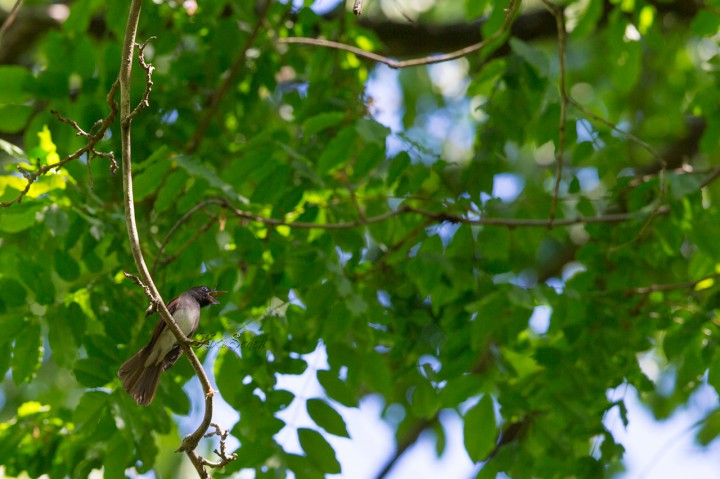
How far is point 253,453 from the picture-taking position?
473cm

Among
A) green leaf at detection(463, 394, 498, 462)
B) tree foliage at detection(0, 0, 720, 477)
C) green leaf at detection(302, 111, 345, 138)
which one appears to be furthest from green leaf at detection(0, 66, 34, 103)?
green leaf at detection(463, 394, 498, 462)

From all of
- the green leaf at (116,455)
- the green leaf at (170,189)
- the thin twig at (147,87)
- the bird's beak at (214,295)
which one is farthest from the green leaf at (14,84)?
the thin twig at (147,87)

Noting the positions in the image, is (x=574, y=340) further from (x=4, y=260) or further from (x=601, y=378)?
(x=4, y=260)

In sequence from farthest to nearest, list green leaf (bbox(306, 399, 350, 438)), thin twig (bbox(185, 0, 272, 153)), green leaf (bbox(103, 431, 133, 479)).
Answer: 1. thin twig (bbox(185, 0, 272, 153))
2. green leaf (bbox(306, 399, 350, 438))
3. green leaf (bbox(103, 431, 133, 479))

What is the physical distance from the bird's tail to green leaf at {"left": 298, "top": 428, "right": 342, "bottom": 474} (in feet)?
3.61

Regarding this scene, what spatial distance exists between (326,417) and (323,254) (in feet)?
2.96

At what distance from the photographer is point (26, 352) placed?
4.75m

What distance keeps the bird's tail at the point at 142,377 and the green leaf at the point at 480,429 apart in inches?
78.4

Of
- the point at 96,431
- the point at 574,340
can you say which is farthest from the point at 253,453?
the point at 574,340

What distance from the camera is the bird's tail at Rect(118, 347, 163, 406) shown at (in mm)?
4020

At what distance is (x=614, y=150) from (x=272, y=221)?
2346 mm

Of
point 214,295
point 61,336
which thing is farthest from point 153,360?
point 61,336

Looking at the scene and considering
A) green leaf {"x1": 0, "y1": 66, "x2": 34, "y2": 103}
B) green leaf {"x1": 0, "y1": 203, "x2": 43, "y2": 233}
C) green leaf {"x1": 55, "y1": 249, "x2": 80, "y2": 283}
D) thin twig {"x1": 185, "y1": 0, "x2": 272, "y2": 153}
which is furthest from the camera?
thin twig {"x1": 185, "y1": 0, "x2": 272, "y2": 153}

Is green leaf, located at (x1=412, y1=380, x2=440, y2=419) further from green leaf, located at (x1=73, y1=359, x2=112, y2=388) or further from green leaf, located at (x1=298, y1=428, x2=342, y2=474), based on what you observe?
green leaf, located at (x1=73, y1=359, x2=112, y2=388)
